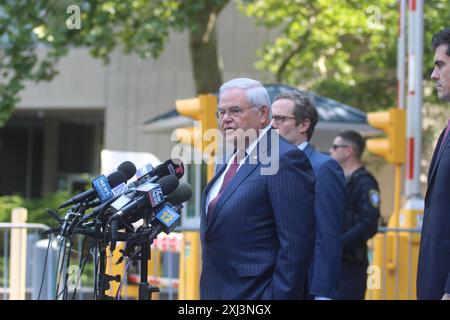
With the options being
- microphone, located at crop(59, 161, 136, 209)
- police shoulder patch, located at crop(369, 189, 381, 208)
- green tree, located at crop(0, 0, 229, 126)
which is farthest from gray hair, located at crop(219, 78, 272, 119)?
green tree, located at crop(0, 0, 229, 126)

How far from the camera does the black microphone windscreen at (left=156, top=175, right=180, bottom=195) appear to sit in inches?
156

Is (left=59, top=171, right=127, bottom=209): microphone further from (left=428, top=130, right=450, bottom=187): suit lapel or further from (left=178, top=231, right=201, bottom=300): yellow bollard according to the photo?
(left=178, top=231, right=201, bottom=300): yellow bollard

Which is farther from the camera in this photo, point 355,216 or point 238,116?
point 355,216

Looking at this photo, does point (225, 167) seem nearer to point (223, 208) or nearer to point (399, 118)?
point (223, 208)

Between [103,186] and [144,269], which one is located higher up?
[103,186]

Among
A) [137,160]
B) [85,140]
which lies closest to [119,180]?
[137,160]

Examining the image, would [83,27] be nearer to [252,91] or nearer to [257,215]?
[252,91]

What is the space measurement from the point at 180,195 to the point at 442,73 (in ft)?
4.18

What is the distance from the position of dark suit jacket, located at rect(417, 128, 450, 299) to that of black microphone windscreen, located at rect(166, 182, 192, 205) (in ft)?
3.52

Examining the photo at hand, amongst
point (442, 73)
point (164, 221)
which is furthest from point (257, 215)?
point (442, 73)

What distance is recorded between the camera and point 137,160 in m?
7.57

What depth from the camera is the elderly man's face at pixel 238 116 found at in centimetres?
436

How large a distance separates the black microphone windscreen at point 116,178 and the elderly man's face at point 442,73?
56.3 inches

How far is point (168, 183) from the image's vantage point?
3.99 meters
